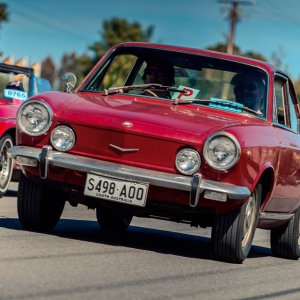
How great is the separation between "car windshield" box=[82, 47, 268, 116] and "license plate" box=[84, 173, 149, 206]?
50.9 inches

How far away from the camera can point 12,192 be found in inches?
491

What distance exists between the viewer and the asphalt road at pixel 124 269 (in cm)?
498

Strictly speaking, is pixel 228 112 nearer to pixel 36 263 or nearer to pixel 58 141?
pixel 58 141

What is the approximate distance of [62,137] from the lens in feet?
22.3

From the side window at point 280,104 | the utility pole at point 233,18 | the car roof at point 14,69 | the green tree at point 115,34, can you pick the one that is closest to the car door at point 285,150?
the side window at point 280,104

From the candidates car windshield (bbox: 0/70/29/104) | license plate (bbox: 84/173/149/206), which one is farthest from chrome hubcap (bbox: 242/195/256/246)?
car windshield (bbox: 0/70/29/104)

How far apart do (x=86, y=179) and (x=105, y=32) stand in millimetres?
90074

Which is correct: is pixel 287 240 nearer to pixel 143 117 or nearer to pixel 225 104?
pixel 225 104

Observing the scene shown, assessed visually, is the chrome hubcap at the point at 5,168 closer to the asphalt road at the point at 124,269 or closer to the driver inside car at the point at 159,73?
A: the asphalt road at the point at 124,269

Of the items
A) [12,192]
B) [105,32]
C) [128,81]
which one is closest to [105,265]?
[128,81]

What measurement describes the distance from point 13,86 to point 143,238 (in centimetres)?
456

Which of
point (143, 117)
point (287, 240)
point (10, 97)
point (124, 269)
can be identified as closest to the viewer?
point (124, 269)

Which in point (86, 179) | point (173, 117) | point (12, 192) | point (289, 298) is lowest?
point (12, 192)

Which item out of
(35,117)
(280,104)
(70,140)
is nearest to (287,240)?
(280,104)
